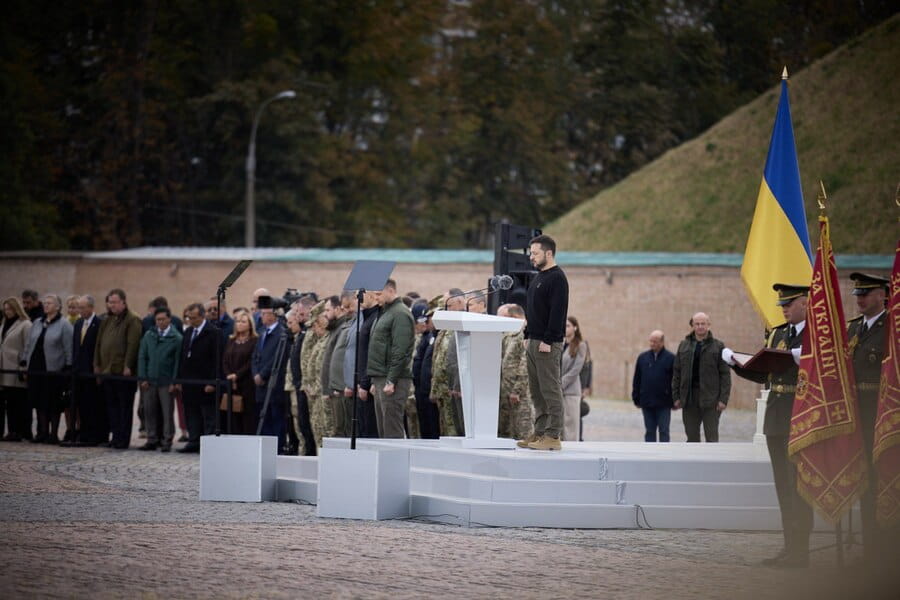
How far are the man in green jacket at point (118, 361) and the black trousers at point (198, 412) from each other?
3.00 feet

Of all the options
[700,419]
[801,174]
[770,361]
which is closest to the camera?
[770,361]

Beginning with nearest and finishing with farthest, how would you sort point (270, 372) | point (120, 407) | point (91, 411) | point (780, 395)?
point (780, 395) → point (270, 372) → point (120, 407) → point (91, 411)

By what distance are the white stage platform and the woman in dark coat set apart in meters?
5.51

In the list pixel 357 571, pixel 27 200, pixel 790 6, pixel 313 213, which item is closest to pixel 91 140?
pixel 27 200

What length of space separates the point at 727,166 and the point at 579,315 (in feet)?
34.5

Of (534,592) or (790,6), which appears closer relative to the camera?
(534,592)

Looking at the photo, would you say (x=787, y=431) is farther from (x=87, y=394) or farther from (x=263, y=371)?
(x=87, y=394)

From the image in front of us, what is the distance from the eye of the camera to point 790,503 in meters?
10.7

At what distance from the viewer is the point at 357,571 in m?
9.51

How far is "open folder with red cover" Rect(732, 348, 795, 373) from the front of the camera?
10.4 metres

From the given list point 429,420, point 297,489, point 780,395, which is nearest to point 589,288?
point 429,420

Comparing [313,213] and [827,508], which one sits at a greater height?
[313,213]

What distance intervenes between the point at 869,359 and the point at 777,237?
584 centimetres

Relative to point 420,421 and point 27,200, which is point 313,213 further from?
point 420,421
